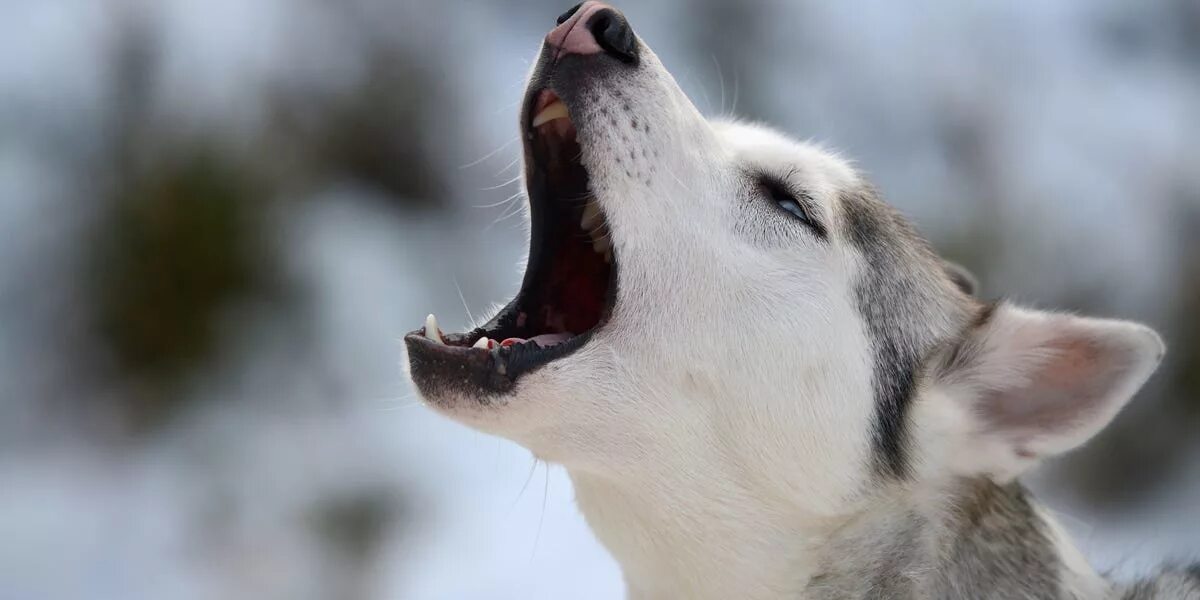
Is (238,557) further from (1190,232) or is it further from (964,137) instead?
(1190,232)

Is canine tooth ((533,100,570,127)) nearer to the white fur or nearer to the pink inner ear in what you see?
the white fur

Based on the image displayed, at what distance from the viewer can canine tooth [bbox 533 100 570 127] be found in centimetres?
257

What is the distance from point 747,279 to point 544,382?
0.55 meters

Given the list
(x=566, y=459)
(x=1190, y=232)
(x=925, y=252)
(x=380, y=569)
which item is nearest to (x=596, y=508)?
(x=566, y=459)

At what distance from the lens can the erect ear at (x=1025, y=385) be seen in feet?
8.20

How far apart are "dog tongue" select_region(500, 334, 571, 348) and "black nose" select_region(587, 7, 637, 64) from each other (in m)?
0.68

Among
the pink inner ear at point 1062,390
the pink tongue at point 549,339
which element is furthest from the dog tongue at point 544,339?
the pink inner ear at point 1062,390

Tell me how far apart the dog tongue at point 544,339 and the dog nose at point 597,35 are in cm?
66

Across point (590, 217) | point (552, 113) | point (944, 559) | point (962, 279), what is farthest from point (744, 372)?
point (962, 279)

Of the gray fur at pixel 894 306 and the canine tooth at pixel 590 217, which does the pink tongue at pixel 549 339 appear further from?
the gray fur at pixel 894 306

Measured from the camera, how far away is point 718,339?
2.40 metres

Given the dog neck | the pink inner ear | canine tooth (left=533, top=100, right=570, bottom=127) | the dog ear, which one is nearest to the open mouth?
canine tooth (left=533, top=100, right=570, bottom=127)

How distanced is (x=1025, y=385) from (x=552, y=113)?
1373 mm

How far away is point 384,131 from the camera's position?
8.32m
